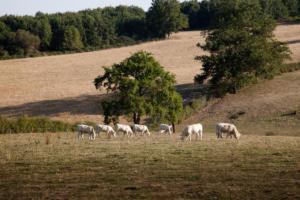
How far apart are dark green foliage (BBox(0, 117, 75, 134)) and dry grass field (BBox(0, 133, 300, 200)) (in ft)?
74.9

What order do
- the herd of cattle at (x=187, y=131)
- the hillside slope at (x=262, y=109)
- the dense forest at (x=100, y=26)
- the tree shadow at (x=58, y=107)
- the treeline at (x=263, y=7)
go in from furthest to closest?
the treeline at (x=263, y=7), the dense forest at (x=100, y=26), the tree shadow at (x=58, y=107), the hillside slope at (x=262, y=109), the herd of cattle at (x=187, y=131)

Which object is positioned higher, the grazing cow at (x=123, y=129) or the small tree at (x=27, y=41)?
the small tree at (x=27, y=41)

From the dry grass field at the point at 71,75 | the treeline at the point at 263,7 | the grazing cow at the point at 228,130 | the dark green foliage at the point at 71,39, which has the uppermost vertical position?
the treeline at the point at 263,7

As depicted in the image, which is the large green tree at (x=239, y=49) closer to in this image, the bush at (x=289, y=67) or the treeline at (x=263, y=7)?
the bush at (x=289, y=67)

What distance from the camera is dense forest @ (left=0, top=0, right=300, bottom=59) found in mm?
139250

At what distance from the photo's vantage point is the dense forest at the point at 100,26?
139 m

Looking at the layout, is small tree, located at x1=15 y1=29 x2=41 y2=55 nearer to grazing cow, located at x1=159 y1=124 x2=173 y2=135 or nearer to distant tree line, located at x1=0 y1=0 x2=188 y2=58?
distant tree line, located at x1=0 y1=0 x2=188 y2=58

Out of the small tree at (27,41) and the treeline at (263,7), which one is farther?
the treeline at (263,7)

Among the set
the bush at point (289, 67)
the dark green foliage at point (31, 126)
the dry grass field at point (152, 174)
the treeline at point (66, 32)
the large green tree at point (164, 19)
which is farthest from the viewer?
the large green tree at point (164, 19)

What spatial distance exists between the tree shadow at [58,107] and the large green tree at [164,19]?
64.0 metres

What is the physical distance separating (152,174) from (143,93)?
38.3 m

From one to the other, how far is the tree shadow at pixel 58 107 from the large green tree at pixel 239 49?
14.3 meters

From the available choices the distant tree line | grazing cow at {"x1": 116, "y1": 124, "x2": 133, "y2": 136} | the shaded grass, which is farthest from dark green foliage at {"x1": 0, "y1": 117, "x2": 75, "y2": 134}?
the distant tree line

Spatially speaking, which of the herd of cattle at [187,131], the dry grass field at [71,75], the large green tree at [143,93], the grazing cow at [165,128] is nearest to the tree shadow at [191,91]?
the dry grass field at [71,75]
